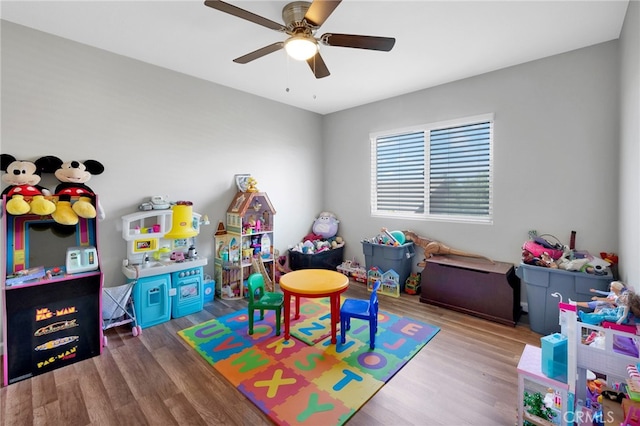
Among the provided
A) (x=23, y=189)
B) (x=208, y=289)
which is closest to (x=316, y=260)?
(x=208, y=289)

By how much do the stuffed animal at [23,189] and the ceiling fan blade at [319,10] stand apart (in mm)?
2396

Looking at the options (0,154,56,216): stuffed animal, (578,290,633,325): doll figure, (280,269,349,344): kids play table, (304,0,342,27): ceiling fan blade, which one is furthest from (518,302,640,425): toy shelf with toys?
(0,154,56,216): stuffed animal

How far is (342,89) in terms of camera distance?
3.74 meters

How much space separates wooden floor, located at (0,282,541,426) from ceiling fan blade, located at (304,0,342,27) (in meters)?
2.45

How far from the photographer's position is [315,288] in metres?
2.41

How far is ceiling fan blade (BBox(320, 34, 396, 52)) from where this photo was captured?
6.12 feet

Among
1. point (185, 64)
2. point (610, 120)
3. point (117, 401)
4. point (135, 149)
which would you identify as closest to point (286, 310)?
point (117, 401)

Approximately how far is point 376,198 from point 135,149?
3283 mm

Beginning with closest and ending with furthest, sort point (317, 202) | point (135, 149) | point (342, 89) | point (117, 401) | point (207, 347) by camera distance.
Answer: point (117, 401) → point (207, 347) → point (135, 149) → point (342, 89) → point (317, 202)

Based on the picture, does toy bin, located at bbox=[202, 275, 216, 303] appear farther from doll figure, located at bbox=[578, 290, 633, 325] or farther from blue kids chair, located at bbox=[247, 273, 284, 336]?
doll figure, located at bbox=[578, 290, 633, 325]

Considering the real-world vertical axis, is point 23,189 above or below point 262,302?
above

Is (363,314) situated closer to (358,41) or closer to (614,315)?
(614,315)

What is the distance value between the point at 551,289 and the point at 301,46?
120 inches

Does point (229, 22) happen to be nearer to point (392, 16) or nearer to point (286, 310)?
point (392, 16)
